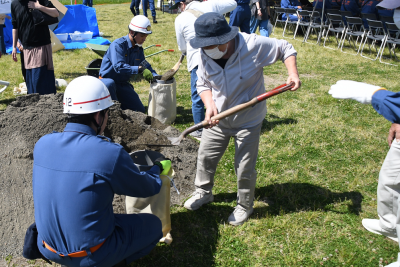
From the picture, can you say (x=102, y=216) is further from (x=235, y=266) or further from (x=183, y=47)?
(x=183, y=47)

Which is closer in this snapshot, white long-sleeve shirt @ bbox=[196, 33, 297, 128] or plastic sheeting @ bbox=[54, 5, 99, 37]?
white long-sleeve shirt @ bbox=[196, 33, 297, 128]

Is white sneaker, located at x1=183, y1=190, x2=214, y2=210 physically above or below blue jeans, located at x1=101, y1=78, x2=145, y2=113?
below

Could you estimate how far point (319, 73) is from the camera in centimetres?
871

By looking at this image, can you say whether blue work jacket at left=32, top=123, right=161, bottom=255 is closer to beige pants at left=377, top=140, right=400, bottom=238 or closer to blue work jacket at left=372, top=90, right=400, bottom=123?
blue work jacket at left=372, top=90, right=400, bottom=123

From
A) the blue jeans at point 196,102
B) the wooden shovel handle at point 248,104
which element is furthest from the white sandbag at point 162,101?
the wooden shovel handle at point 248,104

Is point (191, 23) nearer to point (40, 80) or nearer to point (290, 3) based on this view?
point (40, 80)

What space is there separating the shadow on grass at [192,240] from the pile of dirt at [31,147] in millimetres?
330

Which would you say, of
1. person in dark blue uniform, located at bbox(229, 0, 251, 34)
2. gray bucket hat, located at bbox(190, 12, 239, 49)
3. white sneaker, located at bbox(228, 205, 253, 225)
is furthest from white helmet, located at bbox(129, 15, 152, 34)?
person in dark blue uniform, located at bbox(229, 0, 251, 34)

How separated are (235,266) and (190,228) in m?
0.61

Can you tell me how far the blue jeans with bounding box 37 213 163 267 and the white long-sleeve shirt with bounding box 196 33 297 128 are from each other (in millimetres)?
1130

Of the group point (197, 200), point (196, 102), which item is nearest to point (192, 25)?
Result: point (196, 102)

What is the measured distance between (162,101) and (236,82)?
2.66 m

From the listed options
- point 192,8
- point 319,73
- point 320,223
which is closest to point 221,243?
point 320,223

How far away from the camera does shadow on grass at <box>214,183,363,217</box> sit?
3660 millimetres
